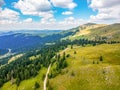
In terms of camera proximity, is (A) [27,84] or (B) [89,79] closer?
(B) [89,79]

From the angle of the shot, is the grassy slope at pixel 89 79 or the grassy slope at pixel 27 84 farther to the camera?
the grassy slope at pixel 27 84

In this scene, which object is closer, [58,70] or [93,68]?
[93,68]

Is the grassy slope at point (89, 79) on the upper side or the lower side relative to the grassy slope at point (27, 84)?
upper

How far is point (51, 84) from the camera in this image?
477ft

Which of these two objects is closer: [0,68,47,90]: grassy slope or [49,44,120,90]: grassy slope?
[49,44,120,90]: grassy slope

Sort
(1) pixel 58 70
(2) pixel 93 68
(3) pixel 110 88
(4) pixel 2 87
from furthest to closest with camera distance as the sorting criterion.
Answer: (4) pixel 2 87, (1) pixel 58 70, (2) pixel 93 68, (3) pixel 110 88

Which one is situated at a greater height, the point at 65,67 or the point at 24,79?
the point at 65,67

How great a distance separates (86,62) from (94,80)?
3896 centimetres

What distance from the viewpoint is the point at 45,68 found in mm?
197250

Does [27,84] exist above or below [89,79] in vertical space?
below

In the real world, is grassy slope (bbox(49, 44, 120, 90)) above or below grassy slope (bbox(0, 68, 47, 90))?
above

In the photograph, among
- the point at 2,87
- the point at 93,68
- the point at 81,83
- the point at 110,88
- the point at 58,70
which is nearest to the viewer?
the point at 110,88

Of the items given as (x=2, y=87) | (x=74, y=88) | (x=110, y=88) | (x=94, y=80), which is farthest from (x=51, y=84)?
(x=2, y=87)

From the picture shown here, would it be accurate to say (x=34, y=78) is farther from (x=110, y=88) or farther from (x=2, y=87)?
(x=110, y=88)
